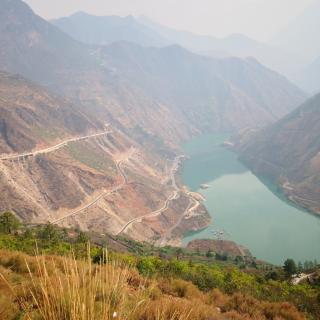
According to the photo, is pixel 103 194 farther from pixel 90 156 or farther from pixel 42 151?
pixel 90 156

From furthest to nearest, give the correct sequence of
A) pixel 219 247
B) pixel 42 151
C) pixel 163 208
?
pixel 163 208 < pixel 42 151 < pixel 219 247

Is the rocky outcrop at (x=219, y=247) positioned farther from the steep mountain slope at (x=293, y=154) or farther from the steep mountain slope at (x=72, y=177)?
the steep mountain slope at (x=293, y=154)

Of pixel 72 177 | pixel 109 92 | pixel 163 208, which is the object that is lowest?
pixel 163 208

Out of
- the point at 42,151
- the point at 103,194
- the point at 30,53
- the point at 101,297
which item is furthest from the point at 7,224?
the point at 30,53

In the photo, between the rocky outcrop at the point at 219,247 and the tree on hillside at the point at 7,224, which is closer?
the tree on hillside at the point at 7,224

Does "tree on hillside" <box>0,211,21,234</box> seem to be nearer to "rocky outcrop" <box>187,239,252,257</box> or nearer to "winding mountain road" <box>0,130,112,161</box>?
"winding mountain road" <box>0,130,112,161</box>

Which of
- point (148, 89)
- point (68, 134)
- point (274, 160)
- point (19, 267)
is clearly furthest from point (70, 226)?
point (148, 89)

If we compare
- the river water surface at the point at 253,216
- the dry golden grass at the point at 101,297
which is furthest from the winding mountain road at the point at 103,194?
the dry golden grass at the point at 101,297
